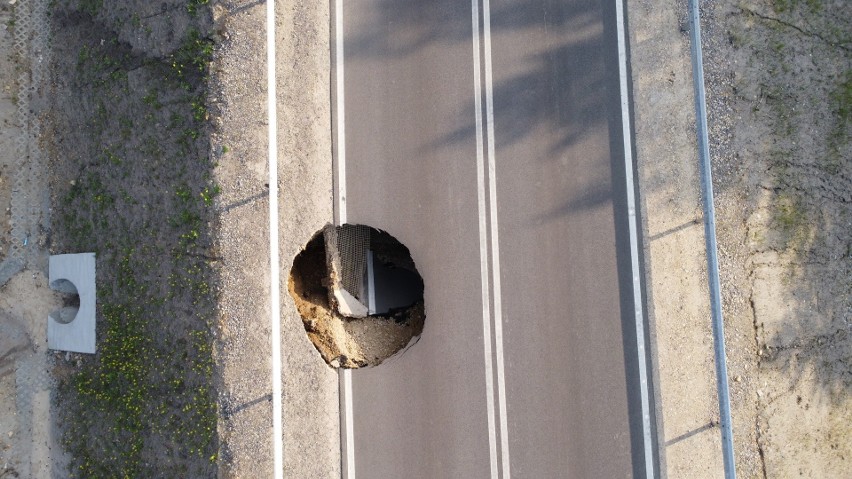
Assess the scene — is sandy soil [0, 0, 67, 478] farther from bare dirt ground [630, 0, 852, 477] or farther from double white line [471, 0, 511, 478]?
bare dirt ground [630, 0, 852, 477]

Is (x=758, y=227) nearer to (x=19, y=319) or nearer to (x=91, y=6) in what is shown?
(x=91, y=6)

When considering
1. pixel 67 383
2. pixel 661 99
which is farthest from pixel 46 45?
pixel 661 99

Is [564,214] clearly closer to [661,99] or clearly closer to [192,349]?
[661,99]

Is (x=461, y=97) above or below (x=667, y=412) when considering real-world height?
above

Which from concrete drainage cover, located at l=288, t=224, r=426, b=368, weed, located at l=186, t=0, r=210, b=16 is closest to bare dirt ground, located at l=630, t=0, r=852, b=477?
concrete drainage cover, located at l=288, t=224, r=426, b=368

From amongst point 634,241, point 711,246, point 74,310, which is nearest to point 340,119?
point 634,241

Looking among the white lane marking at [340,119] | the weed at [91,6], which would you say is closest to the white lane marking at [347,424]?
the white lane marking at [340,119]

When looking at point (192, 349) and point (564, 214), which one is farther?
point (564, 214)
